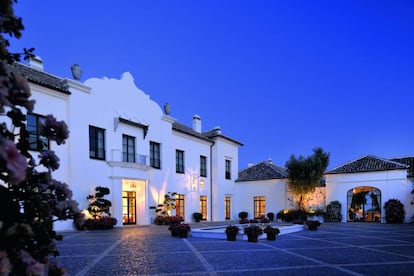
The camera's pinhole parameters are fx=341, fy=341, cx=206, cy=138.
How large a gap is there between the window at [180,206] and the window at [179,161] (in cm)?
191

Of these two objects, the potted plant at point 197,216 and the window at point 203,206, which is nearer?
the potted plant at point 197,216

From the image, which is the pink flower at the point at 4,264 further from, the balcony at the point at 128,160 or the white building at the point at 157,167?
the balcony at the point at 128,160

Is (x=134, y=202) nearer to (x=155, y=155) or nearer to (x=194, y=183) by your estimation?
(x=155, y=155)

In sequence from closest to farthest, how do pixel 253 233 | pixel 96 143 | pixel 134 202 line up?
pixel 253 233, pixel 96 143, pixel 134 202

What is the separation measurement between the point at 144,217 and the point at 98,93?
26.0ft

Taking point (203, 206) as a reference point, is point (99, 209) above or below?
above

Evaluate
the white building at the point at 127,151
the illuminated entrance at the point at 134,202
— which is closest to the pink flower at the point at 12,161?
the white building at the point at 127,151

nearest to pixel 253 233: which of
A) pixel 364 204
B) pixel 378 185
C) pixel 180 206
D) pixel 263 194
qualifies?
pixel 180 206

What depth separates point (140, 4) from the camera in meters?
73.8

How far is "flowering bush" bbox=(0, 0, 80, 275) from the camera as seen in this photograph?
1.52 metres

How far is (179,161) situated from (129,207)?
595cm

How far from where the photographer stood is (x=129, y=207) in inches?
822

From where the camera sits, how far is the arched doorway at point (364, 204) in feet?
81.3

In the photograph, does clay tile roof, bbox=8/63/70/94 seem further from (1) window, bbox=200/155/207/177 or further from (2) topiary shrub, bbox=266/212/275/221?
(2) topiary shrub, bbox=266/212/275/221
